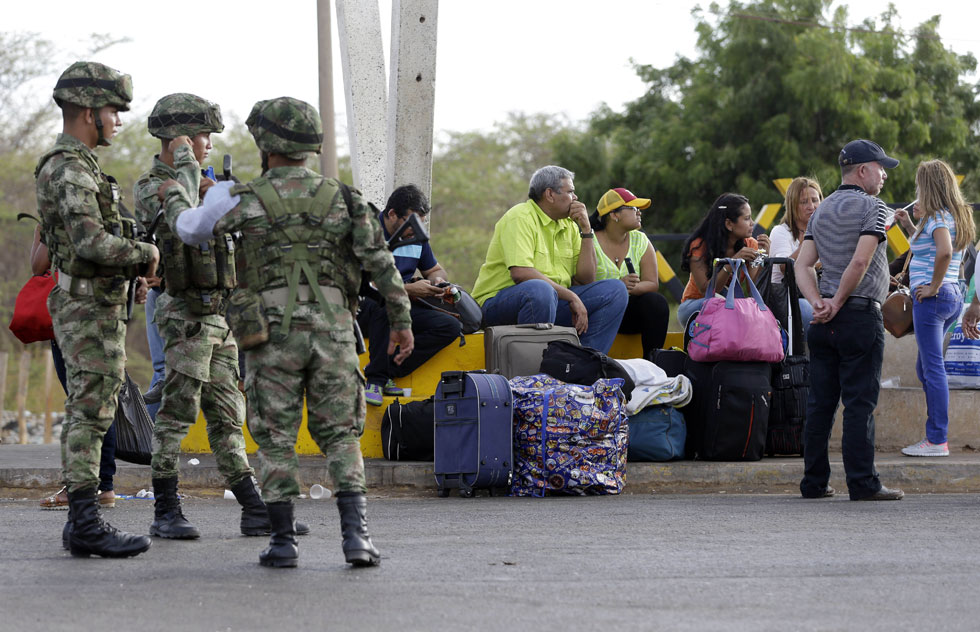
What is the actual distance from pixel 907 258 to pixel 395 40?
16.0 feet

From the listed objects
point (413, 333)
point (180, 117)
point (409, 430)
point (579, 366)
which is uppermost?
point (180, 117)

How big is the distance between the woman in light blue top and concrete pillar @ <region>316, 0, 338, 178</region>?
12.3m

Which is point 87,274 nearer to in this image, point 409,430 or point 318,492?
point 318,492

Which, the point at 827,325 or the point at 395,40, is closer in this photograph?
the point at 827,325

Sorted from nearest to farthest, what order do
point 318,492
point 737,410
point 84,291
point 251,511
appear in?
point 84,291 < point 251,511 < point 318,492 < point 737,410

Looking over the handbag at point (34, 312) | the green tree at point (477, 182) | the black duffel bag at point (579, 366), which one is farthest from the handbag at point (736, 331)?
the green tree at point (477, 182)

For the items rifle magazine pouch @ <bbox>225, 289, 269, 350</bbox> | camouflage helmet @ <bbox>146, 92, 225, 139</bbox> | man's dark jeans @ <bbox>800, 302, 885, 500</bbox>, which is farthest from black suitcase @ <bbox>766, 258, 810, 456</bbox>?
Result: rifle magazine pouch @ <bbox>225, 289, 269, 350</bbox>

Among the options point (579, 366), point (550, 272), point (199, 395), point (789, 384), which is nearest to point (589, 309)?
point (550, 272)

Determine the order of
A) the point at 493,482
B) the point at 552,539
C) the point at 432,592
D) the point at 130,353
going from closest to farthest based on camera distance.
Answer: the point at 432,592, the point at 552,539, the point at 493,482, the point at 130,353

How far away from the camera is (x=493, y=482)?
845 centimetres

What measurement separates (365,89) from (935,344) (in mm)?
5664

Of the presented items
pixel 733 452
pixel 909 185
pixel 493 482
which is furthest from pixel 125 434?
pixel 909 185

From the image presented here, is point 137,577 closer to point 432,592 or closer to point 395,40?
point 432,592

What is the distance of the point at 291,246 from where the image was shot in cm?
530
